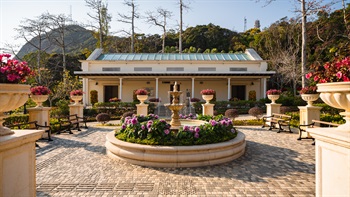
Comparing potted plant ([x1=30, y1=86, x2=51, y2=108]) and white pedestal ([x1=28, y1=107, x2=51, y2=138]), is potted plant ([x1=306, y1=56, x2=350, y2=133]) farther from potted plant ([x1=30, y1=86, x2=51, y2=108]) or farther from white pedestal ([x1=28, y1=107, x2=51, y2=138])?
potted plant ([x1=30, y1=86, x2=51, y2=108])

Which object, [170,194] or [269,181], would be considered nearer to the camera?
[170,194]

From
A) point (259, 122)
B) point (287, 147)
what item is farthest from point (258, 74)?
point (287, 147)

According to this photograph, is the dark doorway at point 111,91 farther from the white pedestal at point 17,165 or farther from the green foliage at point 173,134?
the white pedestal at point 17,165

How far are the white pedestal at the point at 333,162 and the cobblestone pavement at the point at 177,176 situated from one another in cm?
155

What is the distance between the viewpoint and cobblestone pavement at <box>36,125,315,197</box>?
394 centimetres

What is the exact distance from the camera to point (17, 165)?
92.7 inches

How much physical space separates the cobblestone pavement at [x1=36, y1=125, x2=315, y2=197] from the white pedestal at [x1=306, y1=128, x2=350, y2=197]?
5.10 ft

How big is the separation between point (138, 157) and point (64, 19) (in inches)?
1102

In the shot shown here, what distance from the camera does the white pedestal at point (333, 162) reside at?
2.19 m

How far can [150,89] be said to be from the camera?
922 inches

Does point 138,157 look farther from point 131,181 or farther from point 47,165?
point 47,165

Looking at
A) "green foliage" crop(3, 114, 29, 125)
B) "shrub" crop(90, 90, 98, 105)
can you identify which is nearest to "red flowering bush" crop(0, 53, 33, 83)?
"green foliage" crop(3, 114, 29, 125)

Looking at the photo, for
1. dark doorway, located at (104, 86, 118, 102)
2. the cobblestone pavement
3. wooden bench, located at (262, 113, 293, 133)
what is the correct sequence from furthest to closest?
1. dark doorway, located at (104, 86, 118, 102)
2. wooden bench, located at (262, 113, 293, 133)
3. the cobblestone pavement

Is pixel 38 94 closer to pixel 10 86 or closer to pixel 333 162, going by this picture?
pixel 10 86
